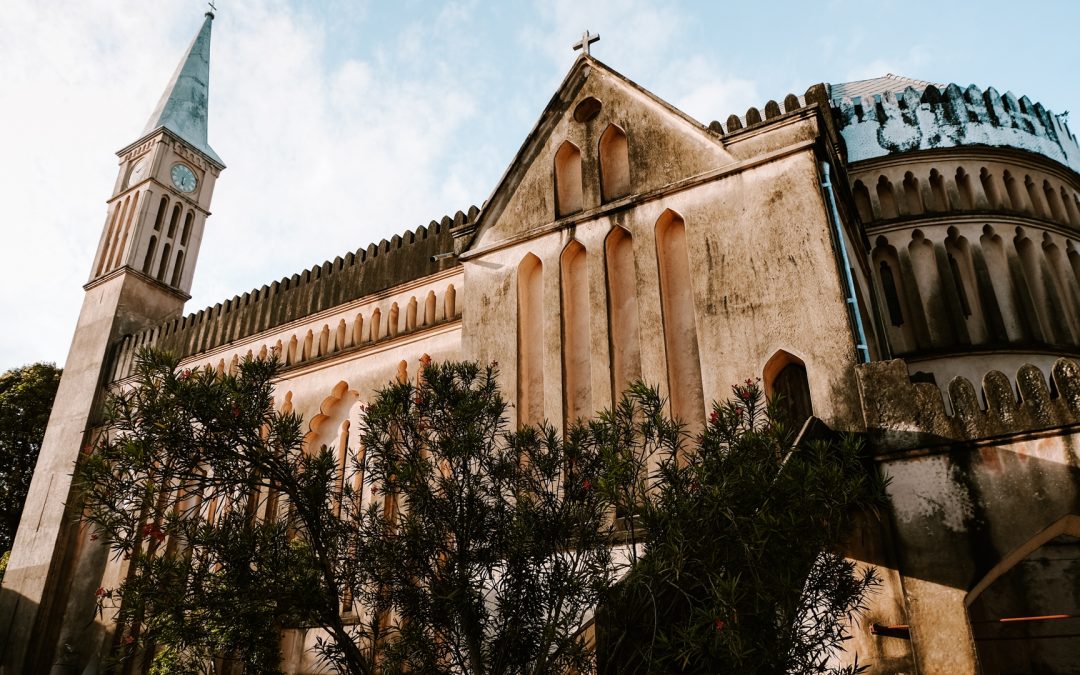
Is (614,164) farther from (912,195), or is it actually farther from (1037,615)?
(1037,615)

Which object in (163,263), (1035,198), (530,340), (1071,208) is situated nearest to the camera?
(530,340)

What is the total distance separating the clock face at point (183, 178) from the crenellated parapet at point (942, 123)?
64.1ft

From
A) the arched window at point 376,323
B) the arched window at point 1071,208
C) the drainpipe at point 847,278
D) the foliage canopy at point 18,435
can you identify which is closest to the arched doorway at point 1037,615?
the drainpipe at point 847,278

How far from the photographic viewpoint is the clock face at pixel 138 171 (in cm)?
2394

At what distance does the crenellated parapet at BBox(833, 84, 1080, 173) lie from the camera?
15398mm

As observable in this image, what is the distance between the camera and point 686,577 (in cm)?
561

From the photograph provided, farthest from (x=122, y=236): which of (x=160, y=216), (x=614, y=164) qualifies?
(x=614, y=164)

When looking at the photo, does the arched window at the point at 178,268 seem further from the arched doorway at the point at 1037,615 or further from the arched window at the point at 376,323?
the arched doorway at the point at 1037,615

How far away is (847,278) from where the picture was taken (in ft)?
30.2

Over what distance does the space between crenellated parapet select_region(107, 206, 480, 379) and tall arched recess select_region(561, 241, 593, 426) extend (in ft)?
10.7

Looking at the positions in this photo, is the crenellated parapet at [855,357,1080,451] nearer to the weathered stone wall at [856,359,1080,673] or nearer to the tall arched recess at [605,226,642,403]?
the weathered stone wall at [856,359,1080,673]

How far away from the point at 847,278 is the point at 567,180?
15.5ft

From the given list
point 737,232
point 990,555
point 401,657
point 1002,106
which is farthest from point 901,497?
point 1002,106

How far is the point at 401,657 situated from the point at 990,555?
17.3 ft
